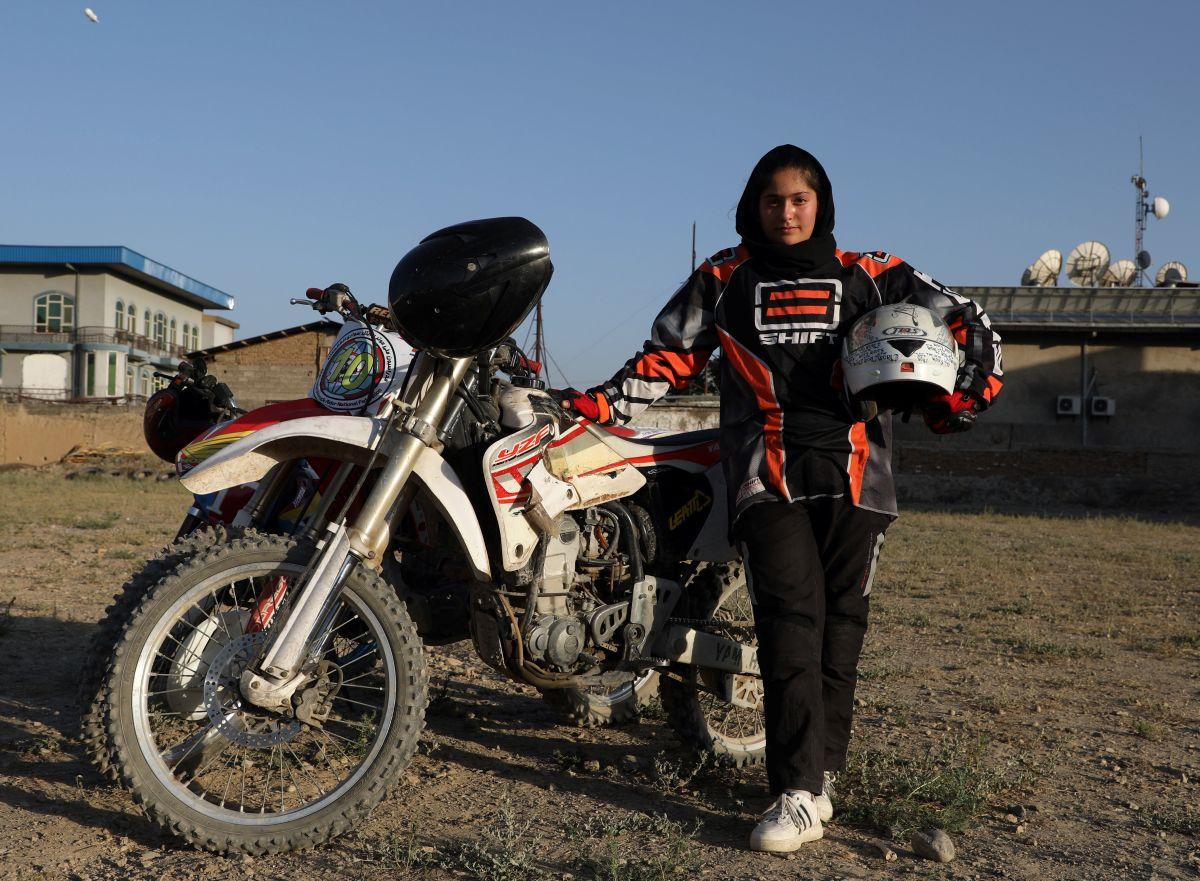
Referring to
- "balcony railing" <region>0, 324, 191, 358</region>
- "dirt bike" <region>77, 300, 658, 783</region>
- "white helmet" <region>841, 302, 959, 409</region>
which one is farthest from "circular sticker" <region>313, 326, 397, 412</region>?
"balcony railing" <region>0, 324, 191, 358</region>

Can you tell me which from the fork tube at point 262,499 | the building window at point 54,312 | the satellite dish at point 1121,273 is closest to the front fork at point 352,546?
the fork tube at point 262,499

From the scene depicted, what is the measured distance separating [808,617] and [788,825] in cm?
62

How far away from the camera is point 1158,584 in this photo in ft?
32.1

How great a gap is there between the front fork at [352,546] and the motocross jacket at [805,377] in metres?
0.63

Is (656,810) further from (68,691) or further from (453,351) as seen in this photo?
(68,691)

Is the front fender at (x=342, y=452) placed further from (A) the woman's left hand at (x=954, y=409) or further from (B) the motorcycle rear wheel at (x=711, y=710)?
(A) the woman's left hand at (x=954, y=409)

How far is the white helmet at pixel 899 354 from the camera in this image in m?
3.18

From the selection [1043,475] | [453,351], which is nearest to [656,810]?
[453,351]

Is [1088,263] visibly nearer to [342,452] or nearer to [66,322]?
[342,452]

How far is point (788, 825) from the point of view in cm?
313

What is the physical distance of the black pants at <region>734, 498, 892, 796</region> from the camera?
3297 mm

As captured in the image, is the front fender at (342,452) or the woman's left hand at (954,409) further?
the woman's left hand at (954,409)

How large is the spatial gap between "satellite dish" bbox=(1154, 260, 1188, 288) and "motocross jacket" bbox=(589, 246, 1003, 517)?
121ft

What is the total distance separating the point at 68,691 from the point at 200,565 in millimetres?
2322
